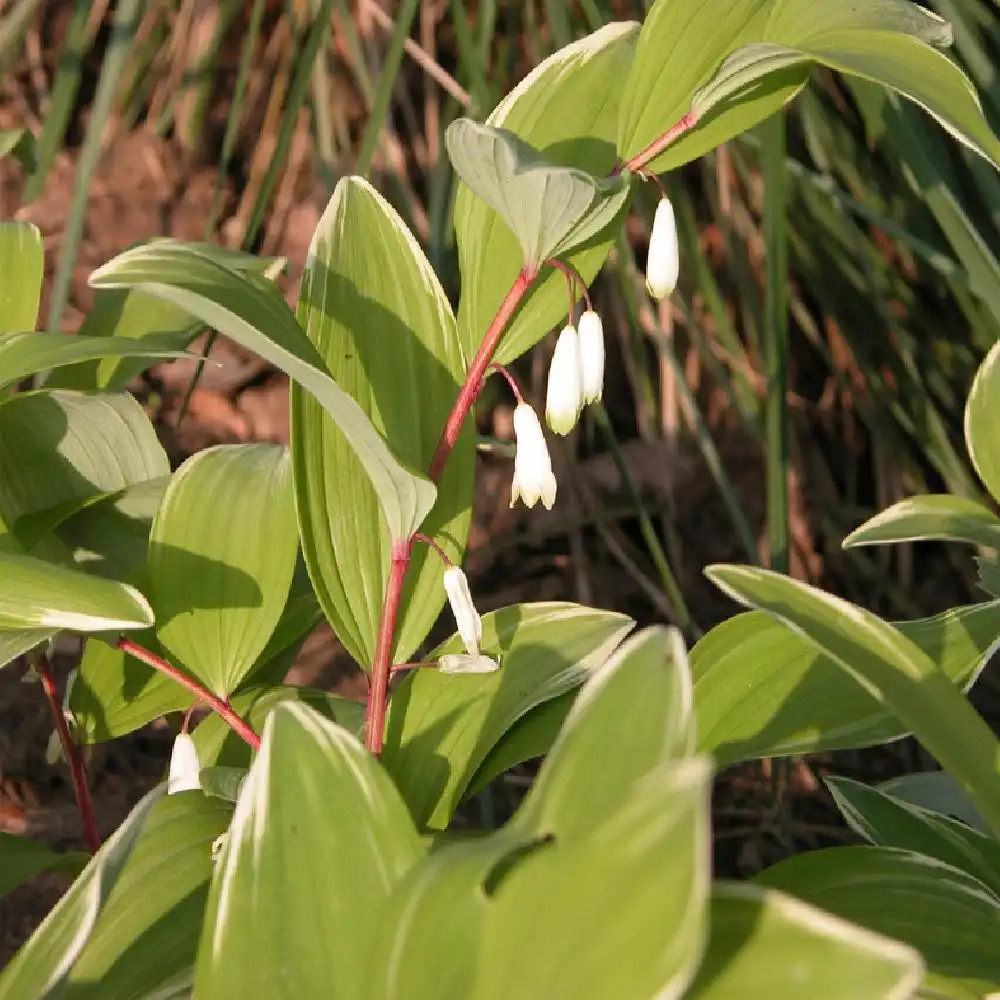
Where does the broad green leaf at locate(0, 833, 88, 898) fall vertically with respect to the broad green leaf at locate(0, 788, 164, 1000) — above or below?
below

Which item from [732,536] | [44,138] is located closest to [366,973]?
[44,138]

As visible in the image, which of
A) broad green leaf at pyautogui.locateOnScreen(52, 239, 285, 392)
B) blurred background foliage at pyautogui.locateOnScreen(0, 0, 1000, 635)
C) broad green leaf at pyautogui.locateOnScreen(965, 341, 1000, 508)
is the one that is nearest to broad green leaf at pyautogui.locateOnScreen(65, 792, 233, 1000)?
broad green leaf at pyautogui.locateOnScreen(52, 239, 285, 392)

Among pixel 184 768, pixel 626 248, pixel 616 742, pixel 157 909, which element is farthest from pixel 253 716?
pixel 626 248

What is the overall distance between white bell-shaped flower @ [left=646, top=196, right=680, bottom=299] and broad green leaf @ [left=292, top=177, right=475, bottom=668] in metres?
0.12

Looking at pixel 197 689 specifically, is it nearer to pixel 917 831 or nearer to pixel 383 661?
pixel 383 661

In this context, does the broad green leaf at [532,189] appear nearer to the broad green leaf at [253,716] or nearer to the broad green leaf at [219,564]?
the broad green leaf at [219,564]

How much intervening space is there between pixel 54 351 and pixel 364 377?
162 mm

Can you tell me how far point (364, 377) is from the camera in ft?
2.11

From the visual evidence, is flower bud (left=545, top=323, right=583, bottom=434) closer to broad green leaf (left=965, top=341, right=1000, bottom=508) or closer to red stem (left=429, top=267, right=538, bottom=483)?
red stem (left=429, top=267, right=538, bottom=483)

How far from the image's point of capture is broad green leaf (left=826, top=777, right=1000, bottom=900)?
0.69 metres

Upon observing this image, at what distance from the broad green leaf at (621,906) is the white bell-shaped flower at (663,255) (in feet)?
1.29

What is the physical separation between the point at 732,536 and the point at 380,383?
3.78 ft

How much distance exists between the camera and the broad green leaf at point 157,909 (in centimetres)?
53

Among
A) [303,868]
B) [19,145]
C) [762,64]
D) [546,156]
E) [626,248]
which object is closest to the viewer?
[303,868]
